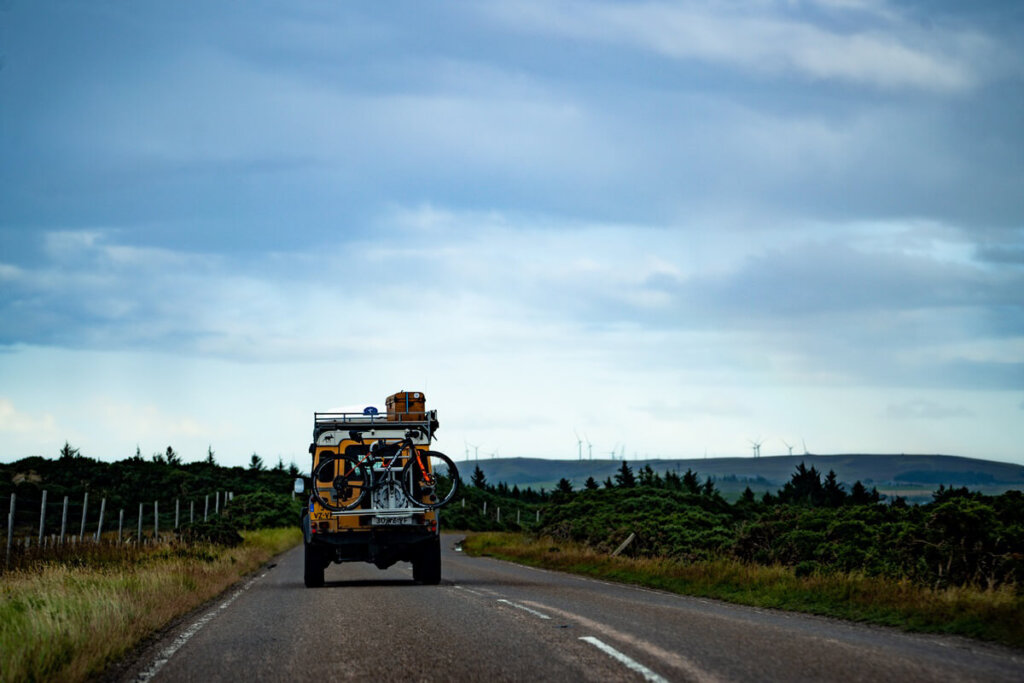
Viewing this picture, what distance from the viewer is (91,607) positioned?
1255 centimetres

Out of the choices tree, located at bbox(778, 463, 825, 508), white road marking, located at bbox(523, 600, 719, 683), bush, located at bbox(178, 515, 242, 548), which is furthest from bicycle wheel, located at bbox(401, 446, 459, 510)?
tree, located at bbox(778, 463, 825, 508)

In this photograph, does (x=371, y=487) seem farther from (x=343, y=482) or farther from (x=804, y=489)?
(x=804, y=489)

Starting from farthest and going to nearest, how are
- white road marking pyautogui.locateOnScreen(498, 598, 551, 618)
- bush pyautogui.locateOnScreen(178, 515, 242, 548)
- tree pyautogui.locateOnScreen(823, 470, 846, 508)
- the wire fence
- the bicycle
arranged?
tree pyautogui.locateOnScreen(823, 470, 846, 508), the wire fence, bush pyautogui.locateOnScreen(178, 515, 242, 548), the bicycle, white road marking pyautogui.locateOnScreen(498, 598, 551, 618)

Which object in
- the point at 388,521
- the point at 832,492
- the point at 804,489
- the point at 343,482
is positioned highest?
the point at 804,489

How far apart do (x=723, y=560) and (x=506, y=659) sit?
1566cm

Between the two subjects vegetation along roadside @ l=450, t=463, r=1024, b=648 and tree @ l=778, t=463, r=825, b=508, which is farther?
tree @ l=778, t=463, r=825, b=508

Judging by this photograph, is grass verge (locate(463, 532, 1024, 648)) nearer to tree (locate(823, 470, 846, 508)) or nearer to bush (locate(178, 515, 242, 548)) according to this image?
bush (locate(178, 515, 242, 548))


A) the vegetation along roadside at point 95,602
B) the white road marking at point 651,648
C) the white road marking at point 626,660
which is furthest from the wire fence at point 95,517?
the white road marking at point 626,660

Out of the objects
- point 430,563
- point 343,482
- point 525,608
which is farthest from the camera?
point 430,563

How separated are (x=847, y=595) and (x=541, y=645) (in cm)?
747

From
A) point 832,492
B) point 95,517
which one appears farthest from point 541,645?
point 832,492

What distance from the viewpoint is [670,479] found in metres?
98.8

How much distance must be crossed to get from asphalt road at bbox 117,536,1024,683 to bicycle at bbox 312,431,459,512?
129 inches

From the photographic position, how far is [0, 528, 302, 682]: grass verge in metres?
8.99
